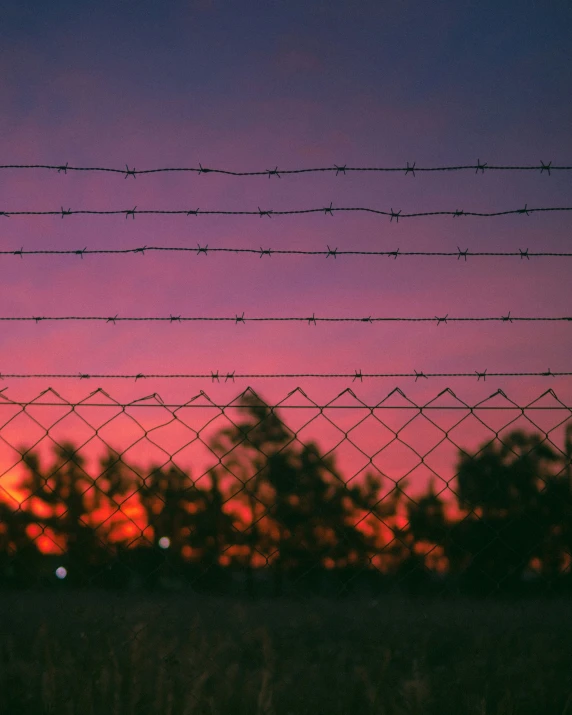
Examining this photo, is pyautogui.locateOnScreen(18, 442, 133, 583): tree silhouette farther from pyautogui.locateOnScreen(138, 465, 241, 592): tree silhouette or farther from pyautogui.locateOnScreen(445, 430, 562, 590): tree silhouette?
pyautogui.locateOnScreen(445, 430, 562, 590): tree silhouette

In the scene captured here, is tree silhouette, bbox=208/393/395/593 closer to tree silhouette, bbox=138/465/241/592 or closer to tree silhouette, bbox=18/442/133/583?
tree silhouette, bbox=138/465/241/592

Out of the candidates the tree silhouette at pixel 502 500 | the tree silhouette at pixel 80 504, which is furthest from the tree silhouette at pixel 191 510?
the tree silhouette at pixel 502 500

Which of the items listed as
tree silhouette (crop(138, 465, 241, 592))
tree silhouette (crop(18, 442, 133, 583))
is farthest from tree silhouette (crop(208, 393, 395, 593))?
tree silhouette (crop(18, 442, 133, 583))

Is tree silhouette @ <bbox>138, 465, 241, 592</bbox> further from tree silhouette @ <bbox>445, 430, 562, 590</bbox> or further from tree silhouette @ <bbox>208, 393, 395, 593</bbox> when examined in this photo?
tree silhouette @ <bbox>445, 430, 562, 590</bbox>

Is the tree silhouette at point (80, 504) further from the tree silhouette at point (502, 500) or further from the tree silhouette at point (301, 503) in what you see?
the tree silhouette at point (502, 500)

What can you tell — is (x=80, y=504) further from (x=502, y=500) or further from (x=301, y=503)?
(x=301, y=503)

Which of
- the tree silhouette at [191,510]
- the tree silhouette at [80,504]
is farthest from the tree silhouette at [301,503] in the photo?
the tree silhouette at [80,504]

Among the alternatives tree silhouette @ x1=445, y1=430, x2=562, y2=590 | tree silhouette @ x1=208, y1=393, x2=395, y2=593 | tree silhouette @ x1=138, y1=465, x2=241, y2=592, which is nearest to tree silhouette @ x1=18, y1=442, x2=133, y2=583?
tree silhouette @ x1=138, y1=465, x2=241, y2=592

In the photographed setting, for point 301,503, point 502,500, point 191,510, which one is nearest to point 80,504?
point 191,510

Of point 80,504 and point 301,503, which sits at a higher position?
point 80,504

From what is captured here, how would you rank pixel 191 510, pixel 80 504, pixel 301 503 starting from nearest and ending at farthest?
pixel 80 504 < pixel 191 510 < pixel 301 503

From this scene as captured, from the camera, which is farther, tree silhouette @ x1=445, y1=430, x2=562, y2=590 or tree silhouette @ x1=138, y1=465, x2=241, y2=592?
tree silhouette @ x1=138, y1=465, x2=241, y2=592

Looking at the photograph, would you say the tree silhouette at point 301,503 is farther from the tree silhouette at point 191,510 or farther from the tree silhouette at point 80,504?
the tree silhouette at point 80,504

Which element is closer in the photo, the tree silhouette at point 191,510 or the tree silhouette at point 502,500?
the tree silhouette at point 502,500
